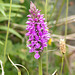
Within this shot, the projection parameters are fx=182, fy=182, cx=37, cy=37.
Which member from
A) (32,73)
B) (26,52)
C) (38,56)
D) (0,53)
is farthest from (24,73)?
(38,56)

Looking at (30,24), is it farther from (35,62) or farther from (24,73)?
(24,73)

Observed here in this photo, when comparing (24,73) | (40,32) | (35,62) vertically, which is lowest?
(24,73)

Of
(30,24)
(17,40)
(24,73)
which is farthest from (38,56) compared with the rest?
(17,40)

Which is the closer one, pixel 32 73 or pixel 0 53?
pixel 0 53

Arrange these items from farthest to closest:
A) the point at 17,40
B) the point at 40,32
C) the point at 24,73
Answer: the point at 17,40 < the point at 24,73 < the point at 40,32

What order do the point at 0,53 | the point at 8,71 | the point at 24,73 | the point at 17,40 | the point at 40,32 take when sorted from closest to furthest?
the point at 40,32 → the point at 0,53 → the point at 8,71 → the point at 24,73 → the point at 17,40

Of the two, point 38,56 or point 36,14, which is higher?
point 36,14

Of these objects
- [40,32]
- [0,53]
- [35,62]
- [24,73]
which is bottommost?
[24,73]

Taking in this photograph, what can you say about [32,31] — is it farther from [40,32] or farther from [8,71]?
[8,71]

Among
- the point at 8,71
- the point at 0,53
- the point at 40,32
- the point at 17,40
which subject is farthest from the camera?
the point at 17,40
